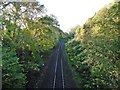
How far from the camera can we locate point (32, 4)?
93.0ft

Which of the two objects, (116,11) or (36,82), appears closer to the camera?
(116,11)

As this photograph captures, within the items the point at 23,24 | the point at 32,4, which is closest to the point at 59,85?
the point at 23,24

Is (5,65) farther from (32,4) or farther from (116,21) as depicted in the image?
(32,4)

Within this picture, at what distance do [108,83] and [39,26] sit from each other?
1815 centimetres

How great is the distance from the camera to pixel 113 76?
18.3 meters

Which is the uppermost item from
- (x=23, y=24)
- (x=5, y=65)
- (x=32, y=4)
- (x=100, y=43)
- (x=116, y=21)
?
(x=32, y=4)

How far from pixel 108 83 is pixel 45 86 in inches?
309

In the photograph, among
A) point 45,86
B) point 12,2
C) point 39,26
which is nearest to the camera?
point 12,2

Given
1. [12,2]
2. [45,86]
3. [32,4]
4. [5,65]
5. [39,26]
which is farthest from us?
[39,26]

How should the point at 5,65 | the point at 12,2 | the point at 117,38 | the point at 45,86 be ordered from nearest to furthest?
the point at 5,65
the point at 117,38
the point at 12,2
the point at 45,86

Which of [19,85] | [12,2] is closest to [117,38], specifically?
[19,85]

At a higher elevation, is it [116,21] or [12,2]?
[12,2]

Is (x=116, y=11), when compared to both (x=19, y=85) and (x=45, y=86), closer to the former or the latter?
(x=19, y=85)

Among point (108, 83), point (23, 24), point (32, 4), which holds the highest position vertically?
point (32, 4)
